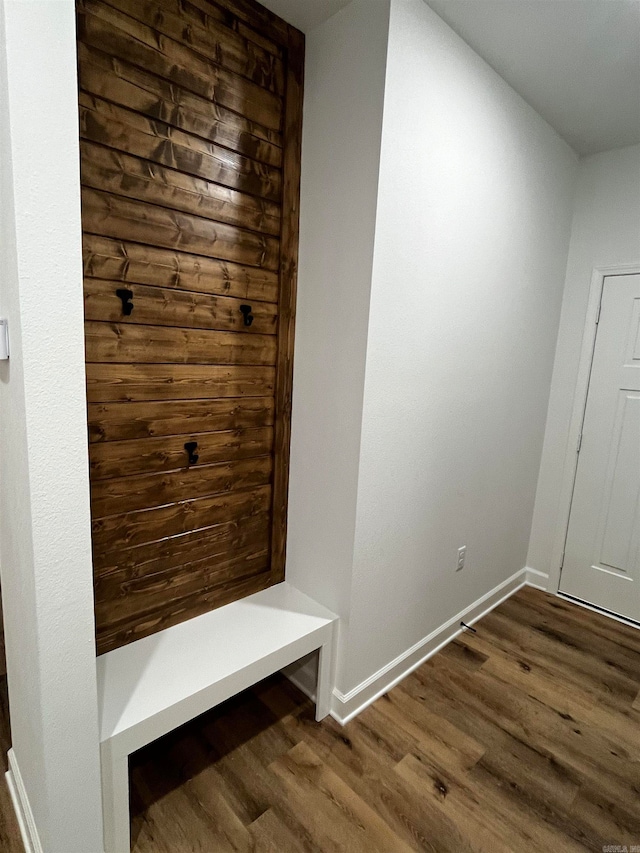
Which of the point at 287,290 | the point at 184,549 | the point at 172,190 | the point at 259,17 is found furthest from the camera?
the point at 287,290

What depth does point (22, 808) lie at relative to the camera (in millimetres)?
1344

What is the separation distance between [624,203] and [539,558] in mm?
2118

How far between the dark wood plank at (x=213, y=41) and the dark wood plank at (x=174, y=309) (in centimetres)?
75

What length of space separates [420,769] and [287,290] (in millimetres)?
1828

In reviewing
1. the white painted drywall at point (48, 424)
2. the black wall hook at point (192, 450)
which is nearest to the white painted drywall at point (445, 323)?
the black wall hook at point (192, 450)

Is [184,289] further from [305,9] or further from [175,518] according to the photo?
[305,9]

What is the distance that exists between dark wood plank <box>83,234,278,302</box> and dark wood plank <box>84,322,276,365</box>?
0.47 ft

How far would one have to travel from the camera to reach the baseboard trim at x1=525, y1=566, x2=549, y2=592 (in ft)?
9.51

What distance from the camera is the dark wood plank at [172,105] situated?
4.15 ft

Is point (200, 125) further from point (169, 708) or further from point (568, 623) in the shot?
point (568, 623)

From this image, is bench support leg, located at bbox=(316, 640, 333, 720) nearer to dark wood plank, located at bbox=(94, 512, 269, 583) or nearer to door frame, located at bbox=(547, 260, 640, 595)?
dark wood plank, located at bbox=(94, 512, 269, 583)

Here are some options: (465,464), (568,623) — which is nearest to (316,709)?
(465,464)

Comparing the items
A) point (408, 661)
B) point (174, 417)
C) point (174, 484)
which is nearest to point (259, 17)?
point (174, 417)

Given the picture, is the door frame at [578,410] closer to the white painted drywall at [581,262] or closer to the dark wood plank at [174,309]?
the white painted drywall at [581,262]
